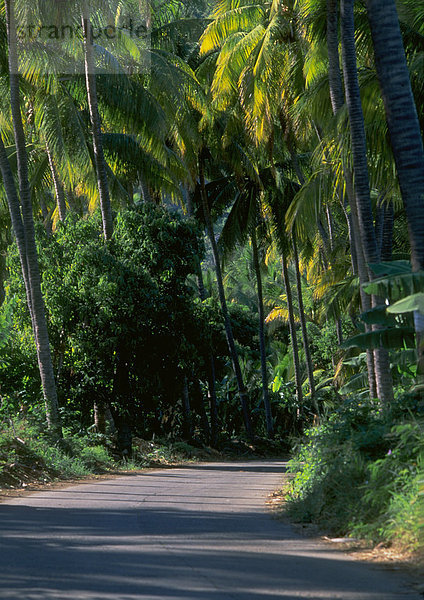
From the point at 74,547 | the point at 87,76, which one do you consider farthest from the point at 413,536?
the point at 87,76

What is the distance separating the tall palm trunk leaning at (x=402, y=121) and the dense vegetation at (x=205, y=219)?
3cm

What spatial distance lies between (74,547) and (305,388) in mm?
37117

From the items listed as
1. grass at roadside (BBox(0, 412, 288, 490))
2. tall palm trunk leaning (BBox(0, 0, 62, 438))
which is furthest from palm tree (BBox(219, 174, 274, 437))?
tall palm trunk leaning (BBox(0, 0, 62, 438))

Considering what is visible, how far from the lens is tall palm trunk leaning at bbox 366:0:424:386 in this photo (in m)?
10.5

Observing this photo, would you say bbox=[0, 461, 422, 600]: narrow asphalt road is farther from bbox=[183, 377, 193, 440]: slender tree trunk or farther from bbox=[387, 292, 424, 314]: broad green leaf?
bbox=[183, 377, 193, 440]: slender tree trunk

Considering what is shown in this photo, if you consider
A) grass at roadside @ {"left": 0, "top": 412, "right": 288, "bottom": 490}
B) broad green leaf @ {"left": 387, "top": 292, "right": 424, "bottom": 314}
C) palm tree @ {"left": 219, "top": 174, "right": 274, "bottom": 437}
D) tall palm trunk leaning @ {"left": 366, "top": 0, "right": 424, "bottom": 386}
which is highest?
palm tree @ {"left": 219, "top": 174, "right": 274, "bottom": 437}

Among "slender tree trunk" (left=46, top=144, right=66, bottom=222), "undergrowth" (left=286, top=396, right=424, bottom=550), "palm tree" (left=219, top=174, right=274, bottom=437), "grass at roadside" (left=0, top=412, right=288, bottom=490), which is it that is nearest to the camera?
"undergrowth" (left=286, top=396, right=424, bottom=550)

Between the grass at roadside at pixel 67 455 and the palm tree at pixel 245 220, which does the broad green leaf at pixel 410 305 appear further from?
the palm tree at pixel 245 220

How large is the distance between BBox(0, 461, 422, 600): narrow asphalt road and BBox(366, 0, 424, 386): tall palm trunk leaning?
11.3ft

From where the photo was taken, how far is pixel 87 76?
22.3m

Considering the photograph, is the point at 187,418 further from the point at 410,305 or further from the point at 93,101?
the point at 410,305

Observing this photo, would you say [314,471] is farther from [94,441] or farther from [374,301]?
[94,441]

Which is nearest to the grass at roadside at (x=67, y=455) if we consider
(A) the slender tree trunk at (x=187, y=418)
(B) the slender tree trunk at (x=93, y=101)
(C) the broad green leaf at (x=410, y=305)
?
(A) the slender tree trunk at (x=187, y=418)

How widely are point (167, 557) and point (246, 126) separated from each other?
61.2 ft
